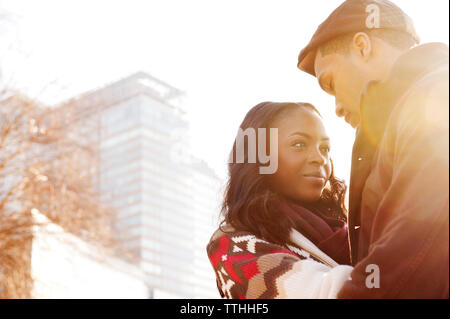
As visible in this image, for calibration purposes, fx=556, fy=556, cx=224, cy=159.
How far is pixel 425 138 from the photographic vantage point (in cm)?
111

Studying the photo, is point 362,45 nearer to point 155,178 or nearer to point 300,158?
point 300,158

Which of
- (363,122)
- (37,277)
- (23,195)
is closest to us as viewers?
(363,122)

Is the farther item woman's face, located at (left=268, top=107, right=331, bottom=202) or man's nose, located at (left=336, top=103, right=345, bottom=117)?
woman's face, located at (left=268, top=107, right=331, bottom=202)

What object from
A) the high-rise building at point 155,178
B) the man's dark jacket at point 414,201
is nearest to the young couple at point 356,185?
the man's dark jacket at point 414,201

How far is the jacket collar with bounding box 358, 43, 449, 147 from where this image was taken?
1.31m

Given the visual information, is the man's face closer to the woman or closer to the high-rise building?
the woman

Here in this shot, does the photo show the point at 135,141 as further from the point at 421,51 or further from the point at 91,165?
the point at 421,51

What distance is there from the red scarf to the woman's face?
84mm

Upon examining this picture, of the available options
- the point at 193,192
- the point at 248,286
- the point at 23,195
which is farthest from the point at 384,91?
the point at 193,192

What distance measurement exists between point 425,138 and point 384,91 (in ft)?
0.99

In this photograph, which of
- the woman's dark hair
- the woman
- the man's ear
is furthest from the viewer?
the woman's dark hair

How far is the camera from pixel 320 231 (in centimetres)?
201

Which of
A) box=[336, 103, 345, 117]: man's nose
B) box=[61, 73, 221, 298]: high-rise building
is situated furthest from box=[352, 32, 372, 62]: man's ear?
box=[61, 73, 221, 298]: high-rise building

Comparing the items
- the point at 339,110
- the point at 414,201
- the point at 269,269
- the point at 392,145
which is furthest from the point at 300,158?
the point at 414,201
